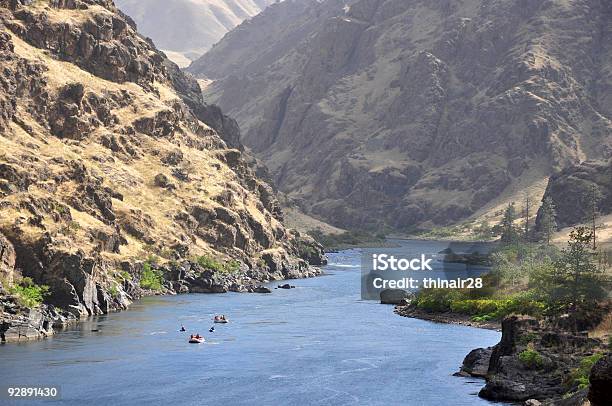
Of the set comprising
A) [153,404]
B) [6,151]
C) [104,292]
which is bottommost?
[153,404]

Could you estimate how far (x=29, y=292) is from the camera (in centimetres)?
15975

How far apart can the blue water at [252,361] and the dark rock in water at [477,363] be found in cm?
246

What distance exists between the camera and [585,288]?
443 ft

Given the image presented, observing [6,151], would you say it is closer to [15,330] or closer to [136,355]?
[15,330]

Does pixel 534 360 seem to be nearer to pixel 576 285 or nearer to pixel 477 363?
pixel 477 363

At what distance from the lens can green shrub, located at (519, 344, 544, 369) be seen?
4333 inches

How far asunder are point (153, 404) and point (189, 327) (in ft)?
198

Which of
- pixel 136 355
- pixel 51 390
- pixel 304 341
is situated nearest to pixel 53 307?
pixel 136 355

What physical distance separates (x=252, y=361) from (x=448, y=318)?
6138 centimetres

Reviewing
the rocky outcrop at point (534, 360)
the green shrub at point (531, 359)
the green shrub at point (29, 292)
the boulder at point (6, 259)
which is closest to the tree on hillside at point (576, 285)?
the rocky outcrop at point (534, 360)

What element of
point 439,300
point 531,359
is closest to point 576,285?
point 531,359

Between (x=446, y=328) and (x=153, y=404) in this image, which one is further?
(x=446, y=328)

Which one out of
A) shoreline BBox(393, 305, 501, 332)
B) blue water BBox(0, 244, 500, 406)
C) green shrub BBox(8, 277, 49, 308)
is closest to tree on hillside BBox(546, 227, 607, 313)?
blue water BBox(0, 244, 500, 406)

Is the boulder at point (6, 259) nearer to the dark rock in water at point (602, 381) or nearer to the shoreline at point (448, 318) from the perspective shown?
the shoreline at point (448, 318)
